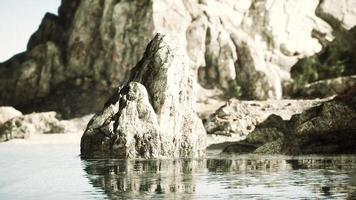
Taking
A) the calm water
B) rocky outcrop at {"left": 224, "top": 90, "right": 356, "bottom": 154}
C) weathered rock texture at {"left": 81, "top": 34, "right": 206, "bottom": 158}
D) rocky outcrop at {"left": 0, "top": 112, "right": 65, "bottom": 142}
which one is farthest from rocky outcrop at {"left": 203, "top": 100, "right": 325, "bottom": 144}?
rocky outcrop at {"left": 0, "top": 112, "right": 65, "bottom": 142}

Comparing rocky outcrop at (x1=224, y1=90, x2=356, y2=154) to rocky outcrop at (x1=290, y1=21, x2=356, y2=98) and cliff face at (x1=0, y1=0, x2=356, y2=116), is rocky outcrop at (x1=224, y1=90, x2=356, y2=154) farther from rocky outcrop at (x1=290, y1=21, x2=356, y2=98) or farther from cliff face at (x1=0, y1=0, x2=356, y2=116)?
cliff face at (x1=0, y1=0, x2=356, y2=116)

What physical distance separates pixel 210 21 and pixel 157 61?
56.5 meters

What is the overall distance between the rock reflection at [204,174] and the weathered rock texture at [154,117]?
2.85 metres

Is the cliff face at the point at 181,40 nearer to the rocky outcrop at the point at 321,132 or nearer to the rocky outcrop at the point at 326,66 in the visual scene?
the rocky outcrop at the point at 326,66

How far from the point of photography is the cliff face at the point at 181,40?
103500mm

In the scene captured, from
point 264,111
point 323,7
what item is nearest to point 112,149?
point 264,111

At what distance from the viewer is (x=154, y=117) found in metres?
46.1

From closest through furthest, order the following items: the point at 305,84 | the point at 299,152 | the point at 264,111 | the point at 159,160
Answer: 1. the point at 159,160
2. the point at 299,152
3. the point at 264,111
4. the point at 305,84

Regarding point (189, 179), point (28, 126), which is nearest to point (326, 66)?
point (28, 126)

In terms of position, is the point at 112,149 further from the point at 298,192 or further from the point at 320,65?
the point at 320,65

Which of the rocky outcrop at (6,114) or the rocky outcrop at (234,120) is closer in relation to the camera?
the rocky outcrop at (234,120)

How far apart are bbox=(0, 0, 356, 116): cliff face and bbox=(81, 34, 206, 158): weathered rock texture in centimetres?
4944

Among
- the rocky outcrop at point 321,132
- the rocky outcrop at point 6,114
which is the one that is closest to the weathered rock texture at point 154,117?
the rocky outcrop at point 321,132

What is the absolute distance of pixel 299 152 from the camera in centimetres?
4712
